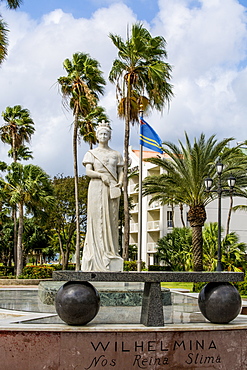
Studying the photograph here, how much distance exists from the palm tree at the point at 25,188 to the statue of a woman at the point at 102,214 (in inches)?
A: 819

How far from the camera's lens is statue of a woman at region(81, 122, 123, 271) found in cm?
1009

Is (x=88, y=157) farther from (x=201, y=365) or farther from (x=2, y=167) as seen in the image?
(x=2, y=167)

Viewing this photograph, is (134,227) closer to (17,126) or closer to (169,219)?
(169,219)

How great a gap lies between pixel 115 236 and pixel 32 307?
228cm

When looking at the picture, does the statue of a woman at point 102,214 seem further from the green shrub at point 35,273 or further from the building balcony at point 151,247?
the building balcony at point 151,247

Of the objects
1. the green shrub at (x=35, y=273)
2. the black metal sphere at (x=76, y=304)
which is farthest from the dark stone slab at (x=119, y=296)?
the green shrub at (x=35, y=273)

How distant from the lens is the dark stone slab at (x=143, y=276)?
18.9 feet

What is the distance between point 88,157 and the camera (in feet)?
33.7

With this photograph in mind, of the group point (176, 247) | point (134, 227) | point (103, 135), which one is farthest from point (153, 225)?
point (103, 135)

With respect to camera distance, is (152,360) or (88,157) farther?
(88,157)

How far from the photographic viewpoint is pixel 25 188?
30.8 m

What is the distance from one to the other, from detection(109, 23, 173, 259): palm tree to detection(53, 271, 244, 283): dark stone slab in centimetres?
2207

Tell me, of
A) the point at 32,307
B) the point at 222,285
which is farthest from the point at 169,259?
the point at 222,285

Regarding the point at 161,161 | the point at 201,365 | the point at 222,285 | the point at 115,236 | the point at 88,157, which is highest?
the point at 161,161
